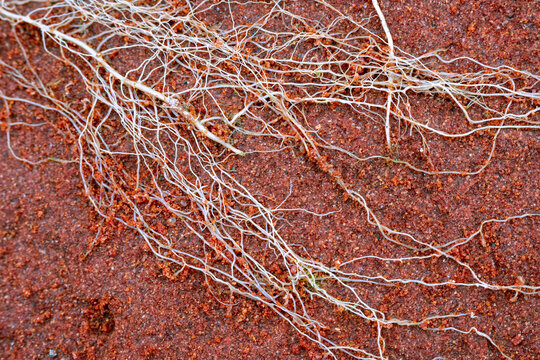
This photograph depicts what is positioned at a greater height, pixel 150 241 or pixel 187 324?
pixel 150 241

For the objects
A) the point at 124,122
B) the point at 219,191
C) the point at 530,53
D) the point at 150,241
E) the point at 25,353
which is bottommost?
the point at 25,353

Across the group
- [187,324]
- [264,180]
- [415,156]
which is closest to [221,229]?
[264,180]

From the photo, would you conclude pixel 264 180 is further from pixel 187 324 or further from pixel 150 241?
pixel 187 324

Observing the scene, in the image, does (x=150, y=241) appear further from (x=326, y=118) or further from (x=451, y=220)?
(x=451, y=220)

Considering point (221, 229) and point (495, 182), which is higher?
point (495, 182)

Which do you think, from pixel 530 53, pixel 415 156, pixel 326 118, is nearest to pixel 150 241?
pixel 326 118

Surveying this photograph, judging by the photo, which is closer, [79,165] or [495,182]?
[495,182]

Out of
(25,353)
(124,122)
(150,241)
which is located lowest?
(25,353)

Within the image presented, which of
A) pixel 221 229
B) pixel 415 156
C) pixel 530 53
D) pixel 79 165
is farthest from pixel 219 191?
pixel 530 53

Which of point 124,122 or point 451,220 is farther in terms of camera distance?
point 124,122
